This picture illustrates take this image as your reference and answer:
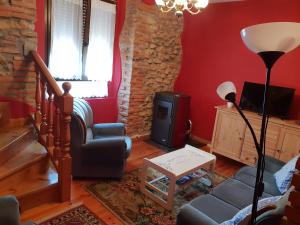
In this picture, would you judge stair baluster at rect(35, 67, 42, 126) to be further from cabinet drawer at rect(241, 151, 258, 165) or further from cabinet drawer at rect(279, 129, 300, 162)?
cabinet drawer at rect(279, 129, 300, 162)

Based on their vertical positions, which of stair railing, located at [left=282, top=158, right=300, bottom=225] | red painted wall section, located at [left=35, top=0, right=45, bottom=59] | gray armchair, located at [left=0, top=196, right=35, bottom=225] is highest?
red painted wall section, located at [left=35, top=0, right=45, bottom=59]

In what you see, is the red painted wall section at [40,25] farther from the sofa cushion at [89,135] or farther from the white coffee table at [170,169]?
the white coffee table at [170,169]

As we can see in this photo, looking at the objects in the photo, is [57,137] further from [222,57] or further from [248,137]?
[222,57]

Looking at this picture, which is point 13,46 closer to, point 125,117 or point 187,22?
point 125,117

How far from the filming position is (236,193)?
2.12 m

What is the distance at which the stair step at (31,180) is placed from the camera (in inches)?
75.4

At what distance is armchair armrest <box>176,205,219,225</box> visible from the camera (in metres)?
1.54

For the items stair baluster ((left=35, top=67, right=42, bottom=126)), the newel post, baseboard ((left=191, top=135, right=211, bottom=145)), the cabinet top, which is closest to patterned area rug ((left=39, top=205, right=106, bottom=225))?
the newel post

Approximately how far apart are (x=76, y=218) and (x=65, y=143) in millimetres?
684

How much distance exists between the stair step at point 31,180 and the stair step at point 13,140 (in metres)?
0.18

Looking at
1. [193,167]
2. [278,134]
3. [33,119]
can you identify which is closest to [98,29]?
[33,119]

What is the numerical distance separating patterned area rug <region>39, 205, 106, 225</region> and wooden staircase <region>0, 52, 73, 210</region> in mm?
149

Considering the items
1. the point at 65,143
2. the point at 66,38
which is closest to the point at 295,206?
the point at 65,143

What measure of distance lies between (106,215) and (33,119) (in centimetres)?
130
